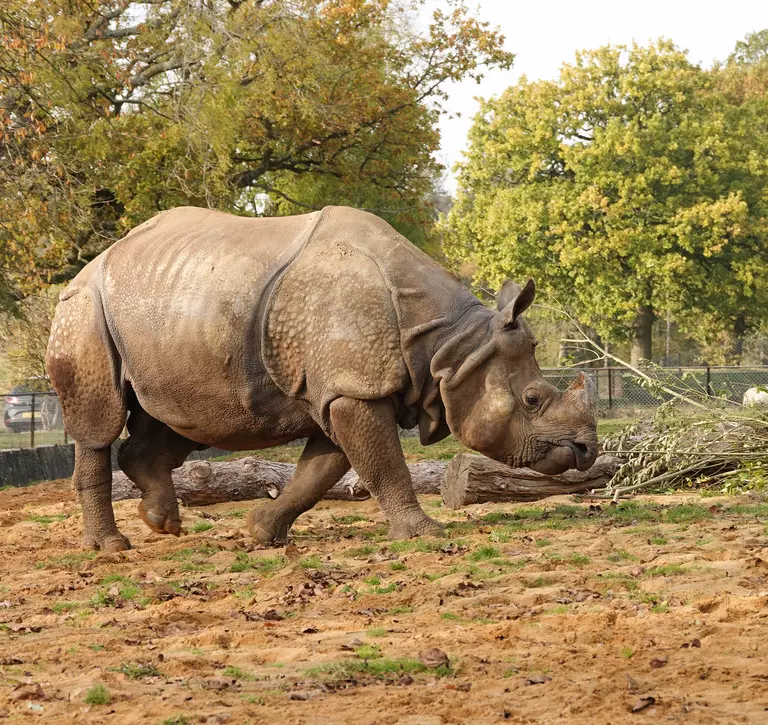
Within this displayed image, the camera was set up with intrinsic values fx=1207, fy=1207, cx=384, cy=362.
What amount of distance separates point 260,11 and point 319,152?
11.7ft

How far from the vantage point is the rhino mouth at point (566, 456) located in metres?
8.35

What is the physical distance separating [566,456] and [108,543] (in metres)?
3.39

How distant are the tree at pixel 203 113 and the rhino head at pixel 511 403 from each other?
6561mm

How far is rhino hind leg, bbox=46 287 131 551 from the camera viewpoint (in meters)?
8.72

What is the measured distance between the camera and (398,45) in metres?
25.4

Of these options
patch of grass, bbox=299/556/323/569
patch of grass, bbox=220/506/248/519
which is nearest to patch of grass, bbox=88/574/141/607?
patch of grass, bbox=299/556/323/569

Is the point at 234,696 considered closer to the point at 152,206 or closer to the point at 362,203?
the point at 152,206

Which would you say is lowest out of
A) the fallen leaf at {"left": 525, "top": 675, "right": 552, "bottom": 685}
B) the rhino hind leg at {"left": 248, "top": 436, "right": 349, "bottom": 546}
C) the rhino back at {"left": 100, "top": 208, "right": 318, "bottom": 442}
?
the fallen leaf at {"left": 525, "top": 675, "right": 552, "bottom": 685}

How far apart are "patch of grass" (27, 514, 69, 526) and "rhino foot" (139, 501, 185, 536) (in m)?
2.14

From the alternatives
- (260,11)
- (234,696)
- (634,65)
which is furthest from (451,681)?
(634,65)

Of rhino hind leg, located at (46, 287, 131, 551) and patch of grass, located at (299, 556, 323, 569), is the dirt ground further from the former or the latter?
rhino hind leg, located at (46, 287, 131, 551)

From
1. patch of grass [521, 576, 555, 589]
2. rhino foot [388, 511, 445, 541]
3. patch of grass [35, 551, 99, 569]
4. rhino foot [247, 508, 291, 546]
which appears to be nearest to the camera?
patch of grass [521, 576, 555, 589]

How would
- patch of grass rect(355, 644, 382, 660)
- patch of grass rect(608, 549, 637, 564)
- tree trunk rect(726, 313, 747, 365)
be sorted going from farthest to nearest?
tree trunk rect(726, 313, 747, 365)
patch of grass rect(608, 549, 637, 564)
patch of grass rect(355, 644, 382, 660)

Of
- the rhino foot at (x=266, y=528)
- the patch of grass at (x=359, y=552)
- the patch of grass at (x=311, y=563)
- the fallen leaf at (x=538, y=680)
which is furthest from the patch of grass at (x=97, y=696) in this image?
the rhino foot at (x=266, y=528)
